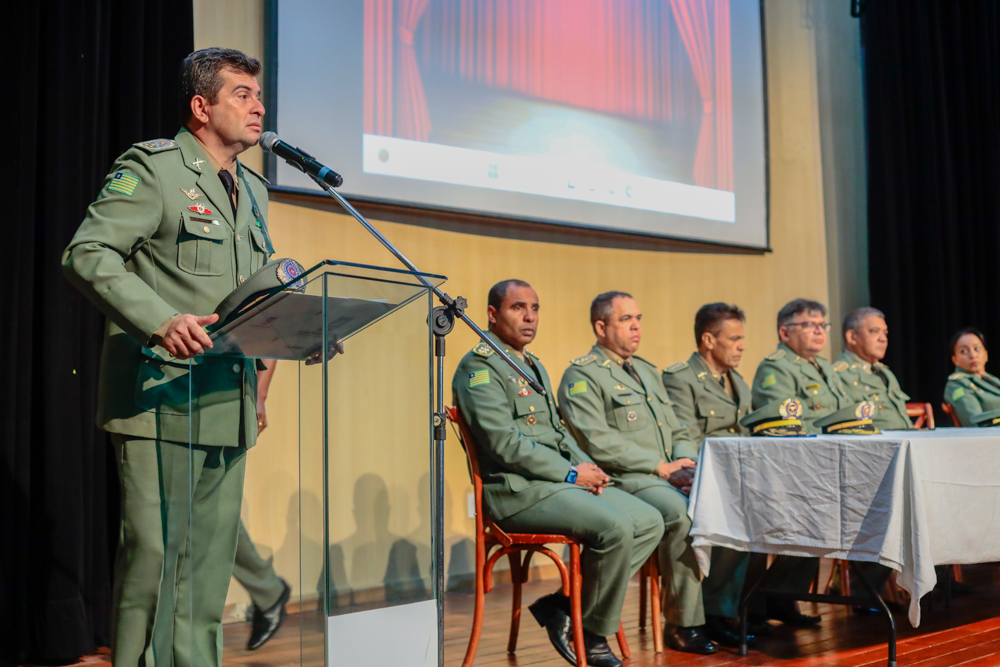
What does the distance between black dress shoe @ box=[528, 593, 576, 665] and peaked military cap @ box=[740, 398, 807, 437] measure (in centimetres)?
78

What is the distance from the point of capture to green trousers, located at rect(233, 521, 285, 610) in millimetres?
1359

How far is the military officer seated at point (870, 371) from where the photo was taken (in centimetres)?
383

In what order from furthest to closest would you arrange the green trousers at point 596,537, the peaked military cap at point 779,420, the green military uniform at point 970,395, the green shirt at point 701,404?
the green military uniform at point 970,395 < the green shirt at point 701,404 < the peaked military cap at point 779,420 < the green trousers at point 596,537

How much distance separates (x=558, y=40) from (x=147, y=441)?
3.38 meters

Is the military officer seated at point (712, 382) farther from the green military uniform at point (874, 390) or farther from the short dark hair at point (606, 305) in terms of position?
the green military uniform at point (874, 390)

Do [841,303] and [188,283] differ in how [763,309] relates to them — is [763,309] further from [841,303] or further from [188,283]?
[188,283]

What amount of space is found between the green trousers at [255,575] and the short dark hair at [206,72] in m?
0.77

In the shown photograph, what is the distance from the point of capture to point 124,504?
143 cm

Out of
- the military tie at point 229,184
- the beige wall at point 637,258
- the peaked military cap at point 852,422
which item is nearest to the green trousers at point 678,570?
the peaked military cap at point 852,422

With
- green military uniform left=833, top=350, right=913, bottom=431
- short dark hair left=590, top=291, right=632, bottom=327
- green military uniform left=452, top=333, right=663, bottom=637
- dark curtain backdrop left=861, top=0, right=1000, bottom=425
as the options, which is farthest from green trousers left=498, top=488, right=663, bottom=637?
dark curtain backdrop left=861, top=0, right=1000, bottom=425

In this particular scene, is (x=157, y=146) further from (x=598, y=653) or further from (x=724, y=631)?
(x=724, y=631)

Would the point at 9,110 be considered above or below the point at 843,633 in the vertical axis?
above

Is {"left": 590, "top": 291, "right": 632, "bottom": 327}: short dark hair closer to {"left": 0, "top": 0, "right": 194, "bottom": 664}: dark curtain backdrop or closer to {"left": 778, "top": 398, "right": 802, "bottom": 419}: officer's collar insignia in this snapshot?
{"left": 778, "top": 398, "right": 802, "bottom": 419}: officer's collar insignia

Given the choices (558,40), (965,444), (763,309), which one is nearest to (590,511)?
(965,444)
